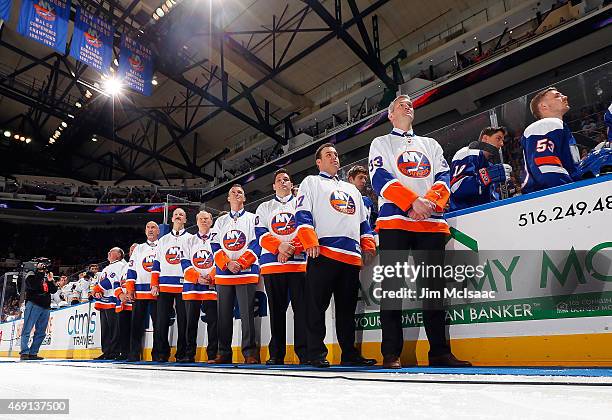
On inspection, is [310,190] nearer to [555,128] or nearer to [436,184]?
[436,184]

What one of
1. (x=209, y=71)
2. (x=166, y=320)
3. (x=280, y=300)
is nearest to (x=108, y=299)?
(x=166, y=320)

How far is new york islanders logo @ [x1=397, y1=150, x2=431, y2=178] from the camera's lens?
9.63 feet

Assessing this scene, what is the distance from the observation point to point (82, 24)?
33.0 feet

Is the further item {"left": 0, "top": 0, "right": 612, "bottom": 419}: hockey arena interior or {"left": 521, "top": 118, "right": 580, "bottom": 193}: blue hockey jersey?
{"left": 521, "top": 118, "right": 580, "bottom": 193}: blue hockey jersey

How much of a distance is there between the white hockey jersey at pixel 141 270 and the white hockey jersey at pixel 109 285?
103 cm

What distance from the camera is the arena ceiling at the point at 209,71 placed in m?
13.2

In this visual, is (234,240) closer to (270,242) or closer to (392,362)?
(270,242)

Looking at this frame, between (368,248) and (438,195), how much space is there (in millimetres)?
717

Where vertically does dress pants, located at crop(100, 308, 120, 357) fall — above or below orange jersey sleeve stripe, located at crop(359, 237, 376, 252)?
below

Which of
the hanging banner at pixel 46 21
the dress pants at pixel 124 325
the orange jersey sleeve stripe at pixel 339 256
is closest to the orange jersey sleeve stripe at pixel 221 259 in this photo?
the orange jersey sleeve stripe at pixel 339 256

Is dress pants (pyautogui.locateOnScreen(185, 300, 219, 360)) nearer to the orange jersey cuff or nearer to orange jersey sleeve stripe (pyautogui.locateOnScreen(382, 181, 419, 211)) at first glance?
the orange jersey cuff

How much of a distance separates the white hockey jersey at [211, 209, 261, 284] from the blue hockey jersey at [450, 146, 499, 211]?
1877mm

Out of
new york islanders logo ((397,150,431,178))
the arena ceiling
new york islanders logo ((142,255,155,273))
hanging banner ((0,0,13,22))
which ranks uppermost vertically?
the arena ceiling

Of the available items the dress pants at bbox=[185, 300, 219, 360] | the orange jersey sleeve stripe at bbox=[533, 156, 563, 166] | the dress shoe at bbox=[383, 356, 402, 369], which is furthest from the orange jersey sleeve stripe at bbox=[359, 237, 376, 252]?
the dress pants at bbox=[185, 300, 219, 360]
